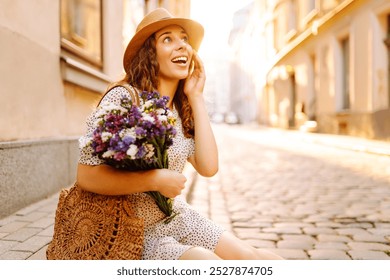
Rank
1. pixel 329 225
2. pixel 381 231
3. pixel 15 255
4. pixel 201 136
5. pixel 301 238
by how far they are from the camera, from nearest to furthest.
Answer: pixel 201 136, pixel 15 255, pixel 301 238, pixel 381 231, pixel 329 225

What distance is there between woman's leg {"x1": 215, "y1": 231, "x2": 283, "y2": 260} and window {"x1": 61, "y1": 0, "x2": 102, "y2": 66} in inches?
158

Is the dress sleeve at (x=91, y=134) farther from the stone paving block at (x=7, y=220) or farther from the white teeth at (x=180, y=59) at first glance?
the stone paving block at (x=7, y=220)

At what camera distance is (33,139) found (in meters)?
4.20

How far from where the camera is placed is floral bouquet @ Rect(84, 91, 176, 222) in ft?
4.68

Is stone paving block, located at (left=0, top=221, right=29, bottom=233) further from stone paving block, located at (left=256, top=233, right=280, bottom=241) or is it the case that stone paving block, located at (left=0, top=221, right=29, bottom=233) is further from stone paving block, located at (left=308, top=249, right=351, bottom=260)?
stone paving block, located at (left=308, top=249, right=351, bottom=260)

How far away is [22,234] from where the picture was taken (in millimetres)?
3014

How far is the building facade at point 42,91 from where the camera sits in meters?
3.61

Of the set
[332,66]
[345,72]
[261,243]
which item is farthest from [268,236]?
[332,66]

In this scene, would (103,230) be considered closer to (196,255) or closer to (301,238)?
(196,255)

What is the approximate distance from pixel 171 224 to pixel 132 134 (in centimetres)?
55

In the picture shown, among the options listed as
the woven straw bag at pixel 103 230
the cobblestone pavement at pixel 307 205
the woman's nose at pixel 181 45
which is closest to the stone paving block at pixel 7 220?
the cobblestone pavement at pixel 307 205

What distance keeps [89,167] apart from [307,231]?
221 centimetres

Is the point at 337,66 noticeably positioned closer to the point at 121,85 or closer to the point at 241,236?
the point at 241,236
